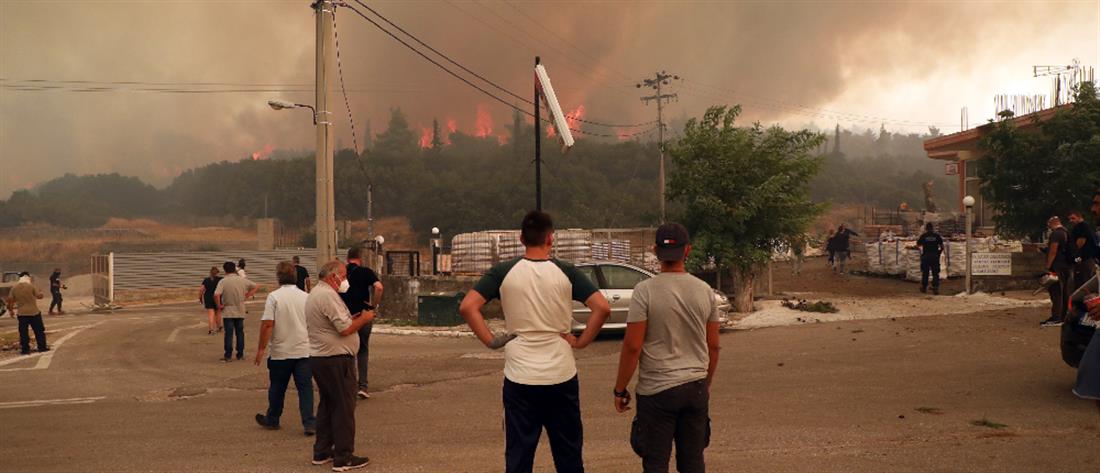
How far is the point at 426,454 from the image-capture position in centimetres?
667

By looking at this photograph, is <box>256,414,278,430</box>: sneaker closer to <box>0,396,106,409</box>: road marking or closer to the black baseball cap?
<box>0,396,106,409</box>: road marking

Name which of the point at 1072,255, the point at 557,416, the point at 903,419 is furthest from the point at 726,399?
the point at 1072,255

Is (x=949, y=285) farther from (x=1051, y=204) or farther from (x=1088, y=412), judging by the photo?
(x=1088, y=412)

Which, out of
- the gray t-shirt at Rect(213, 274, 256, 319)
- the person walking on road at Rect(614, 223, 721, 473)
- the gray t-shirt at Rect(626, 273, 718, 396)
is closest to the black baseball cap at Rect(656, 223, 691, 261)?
the person walking on road at Rect(614, 223, 721, 473)

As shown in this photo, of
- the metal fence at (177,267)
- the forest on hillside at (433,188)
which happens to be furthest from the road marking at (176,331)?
the forest on hillside at (433,188)

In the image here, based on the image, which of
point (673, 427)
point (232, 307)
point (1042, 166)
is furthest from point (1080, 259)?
point (232, 307)

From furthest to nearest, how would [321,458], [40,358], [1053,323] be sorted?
1. [40,358]
2. [1053,323]
3. [321,458]

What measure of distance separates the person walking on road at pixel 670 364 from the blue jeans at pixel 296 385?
4252 millimetres

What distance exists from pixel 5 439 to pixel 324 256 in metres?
9.41

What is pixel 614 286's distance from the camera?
1526 cm

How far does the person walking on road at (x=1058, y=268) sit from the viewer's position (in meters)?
12.7

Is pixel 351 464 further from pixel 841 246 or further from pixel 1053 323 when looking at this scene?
pixel 841 246

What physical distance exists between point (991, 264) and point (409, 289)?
14.4 meters

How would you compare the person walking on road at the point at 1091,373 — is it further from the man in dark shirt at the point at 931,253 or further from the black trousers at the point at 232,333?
the man in dark shirt at the point at 931,253
